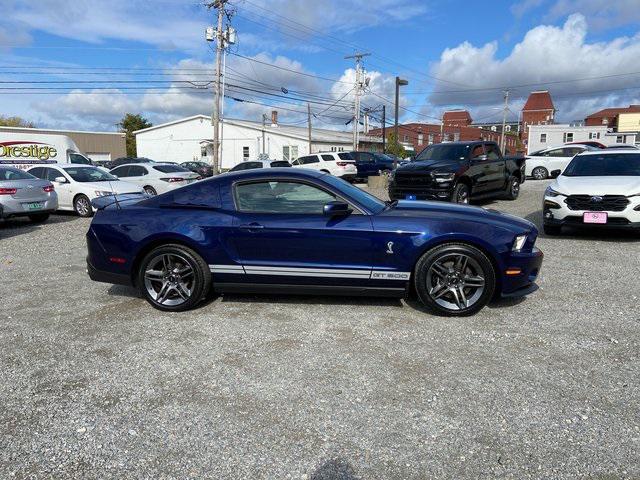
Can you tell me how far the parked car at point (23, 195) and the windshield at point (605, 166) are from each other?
11.3 meters

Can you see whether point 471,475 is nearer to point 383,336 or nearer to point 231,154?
point 383,336

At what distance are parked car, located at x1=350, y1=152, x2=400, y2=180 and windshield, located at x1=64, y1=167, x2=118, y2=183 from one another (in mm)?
15328

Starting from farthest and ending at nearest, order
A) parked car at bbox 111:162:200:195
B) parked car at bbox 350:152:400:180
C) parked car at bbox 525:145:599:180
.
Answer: parked car at bbox 350:152:400:180 < parked car at bbox 525:145:599:180 < parked car at bbox 111:162:200:195

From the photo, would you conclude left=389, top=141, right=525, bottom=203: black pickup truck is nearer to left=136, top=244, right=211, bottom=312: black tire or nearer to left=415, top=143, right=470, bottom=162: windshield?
left=415, top=143, right=470, bottom=162: windshield

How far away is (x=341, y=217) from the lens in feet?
14.4

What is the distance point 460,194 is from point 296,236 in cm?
761

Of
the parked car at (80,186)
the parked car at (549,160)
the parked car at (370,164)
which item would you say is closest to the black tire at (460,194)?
the parked car at (80,186)

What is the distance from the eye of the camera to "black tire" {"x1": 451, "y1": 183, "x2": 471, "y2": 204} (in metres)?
10.8

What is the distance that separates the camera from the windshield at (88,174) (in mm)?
12289

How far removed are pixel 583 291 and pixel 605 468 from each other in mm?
3278

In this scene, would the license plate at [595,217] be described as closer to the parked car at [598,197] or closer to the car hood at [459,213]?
the parked car at [598,197]

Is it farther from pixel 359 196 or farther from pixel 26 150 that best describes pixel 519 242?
pixel 26 150

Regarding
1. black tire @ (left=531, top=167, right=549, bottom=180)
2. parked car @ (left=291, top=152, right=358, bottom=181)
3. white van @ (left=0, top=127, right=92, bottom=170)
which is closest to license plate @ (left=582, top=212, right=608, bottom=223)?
black tire @ (left=531, top=167, right=549, bottom=180)

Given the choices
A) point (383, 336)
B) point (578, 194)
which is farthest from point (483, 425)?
point (578, 194)
